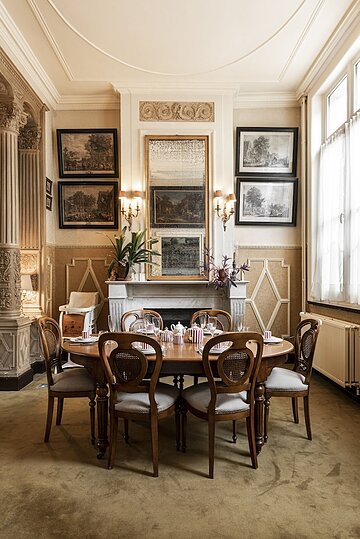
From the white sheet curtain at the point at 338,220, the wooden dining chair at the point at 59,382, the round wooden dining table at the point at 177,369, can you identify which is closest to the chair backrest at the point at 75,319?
the wooden dining chair at the point at 59,382

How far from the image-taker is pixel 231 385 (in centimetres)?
260

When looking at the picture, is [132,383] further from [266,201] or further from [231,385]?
[266,201]

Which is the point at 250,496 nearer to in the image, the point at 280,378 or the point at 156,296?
the point at 280,378

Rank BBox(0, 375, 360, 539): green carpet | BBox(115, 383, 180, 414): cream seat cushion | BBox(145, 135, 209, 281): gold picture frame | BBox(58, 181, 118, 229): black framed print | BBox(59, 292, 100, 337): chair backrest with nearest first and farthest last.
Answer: BBox(0, 375, 360, 539): green carpet → BBox(115, 383, 180, 414): cream seat cushion → BBox(59, 292, 100, 337): chair backrest → BBox(145, 135, 209, 281): gold picture frame → BBox(58, 181, 118, 229): black framed print

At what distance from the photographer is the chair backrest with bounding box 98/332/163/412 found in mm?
2545

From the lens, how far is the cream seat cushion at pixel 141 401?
8.67ft

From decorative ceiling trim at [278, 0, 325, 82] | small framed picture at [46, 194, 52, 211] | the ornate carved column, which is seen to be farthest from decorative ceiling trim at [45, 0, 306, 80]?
small framed picture at [46, 194, 52, 211]

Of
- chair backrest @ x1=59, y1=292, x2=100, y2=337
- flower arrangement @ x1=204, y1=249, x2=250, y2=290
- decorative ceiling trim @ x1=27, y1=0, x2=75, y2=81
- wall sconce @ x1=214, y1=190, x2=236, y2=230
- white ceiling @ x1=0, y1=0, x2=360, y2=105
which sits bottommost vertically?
chair backrest @ x1=59, y1=292, x2=100, y2=337

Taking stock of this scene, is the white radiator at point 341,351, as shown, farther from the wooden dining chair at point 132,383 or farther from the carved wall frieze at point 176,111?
the carved wall frieze at point 176,111

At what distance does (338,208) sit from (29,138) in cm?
412

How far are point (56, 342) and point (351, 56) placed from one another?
4.21 metres

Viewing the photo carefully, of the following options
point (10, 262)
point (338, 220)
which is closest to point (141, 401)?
point (10, 262)

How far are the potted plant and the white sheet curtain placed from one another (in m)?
2.15

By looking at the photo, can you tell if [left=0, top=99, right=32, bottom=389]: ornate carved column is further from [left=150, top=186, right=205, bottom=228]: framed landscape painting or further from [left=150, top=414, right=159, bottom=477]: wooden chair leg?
[left=150, top=414, right=159, bottom=477]: wooden chair leg
